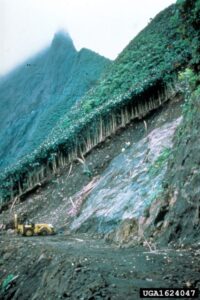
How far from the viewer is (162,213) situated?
28.9 feet

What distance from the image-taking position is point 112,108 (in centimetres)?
2500

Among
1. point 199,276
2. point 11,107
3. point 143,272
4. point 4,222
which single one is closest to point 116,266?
point 143,272

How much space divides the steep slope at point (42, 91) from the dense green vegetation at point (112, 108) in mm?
14356

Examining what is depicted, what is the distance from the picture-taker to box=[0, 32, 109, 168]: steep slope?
46.6 m

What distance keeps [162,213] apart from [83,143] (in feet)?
55.5

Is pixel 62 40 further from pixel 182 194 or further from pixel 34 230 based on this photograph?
pixel 182 194

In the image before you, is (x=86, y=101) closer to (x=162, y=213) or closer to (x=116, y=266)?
(x=162, y=213)

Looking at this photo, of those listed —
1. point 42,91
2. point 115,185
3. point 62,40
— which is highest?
point 62,40

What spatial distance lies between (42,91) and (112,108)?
31948mm

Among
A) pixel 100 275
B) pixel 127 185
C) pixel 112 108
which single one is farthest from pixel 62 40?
pixel 100 275

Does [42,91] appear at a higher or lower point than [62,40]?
lower

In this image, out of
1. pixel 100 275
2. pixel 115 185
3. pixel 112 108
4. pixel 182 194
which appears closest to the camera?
pixel 100 275

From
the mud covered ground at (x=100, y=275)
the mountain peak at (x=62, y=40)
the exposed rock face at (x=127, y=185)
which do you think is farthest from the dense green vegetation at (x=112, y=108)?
the mountain peak at (x=62, y=40)

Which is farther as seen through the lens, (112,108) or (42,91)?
(42,91)
